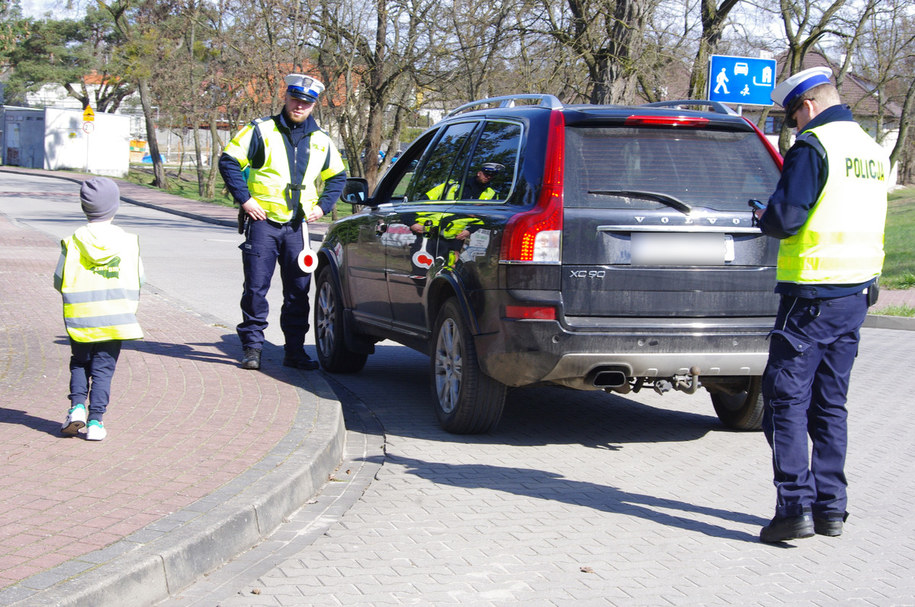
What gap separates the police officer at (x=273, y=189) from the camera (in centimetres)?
777

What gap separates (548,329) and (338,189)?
9.91 feet

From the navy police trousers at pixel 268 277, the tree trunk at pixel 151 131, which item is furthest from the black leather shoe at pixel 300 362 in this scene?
the tree trunk at pixel 151 131

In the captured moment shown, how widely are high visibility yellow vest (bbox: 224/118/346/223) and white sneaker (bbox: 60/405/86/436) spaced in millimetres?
2579

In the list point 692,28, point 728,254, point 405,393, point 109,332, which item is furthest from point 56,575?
point 692,28

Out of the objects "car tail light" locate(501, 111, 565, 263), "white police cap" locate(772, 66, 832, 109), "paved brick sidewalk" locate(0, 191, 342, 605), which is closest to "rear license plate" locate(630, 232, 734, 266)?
"car tail light" locate(501, 111, 565, 263)

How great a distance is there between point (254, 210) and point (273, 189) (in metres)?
0.24

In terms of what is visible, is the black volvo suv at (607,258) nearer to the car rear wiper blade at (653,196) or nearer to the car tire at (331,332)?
the car rear wiper blade at (653,196)

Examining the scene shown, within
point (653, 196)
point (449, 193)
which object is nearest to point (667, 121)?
point (653, 196)

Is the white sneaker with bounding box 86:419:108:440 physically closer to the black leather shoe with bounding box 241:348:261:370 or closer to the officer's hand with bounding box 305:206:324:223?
the black leather shoe with bounding box 241:348:261:370

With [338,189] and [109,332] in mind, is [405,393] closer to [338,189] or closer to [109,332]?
[338,189]

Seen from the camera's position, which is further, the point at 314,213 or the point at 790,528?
the point at 314,213

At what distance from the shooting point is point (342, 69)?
1033 inches

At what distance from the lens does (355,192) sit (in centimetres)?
815

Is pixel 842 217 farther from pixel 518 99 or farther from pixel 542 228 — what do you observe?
pixel 518 99
